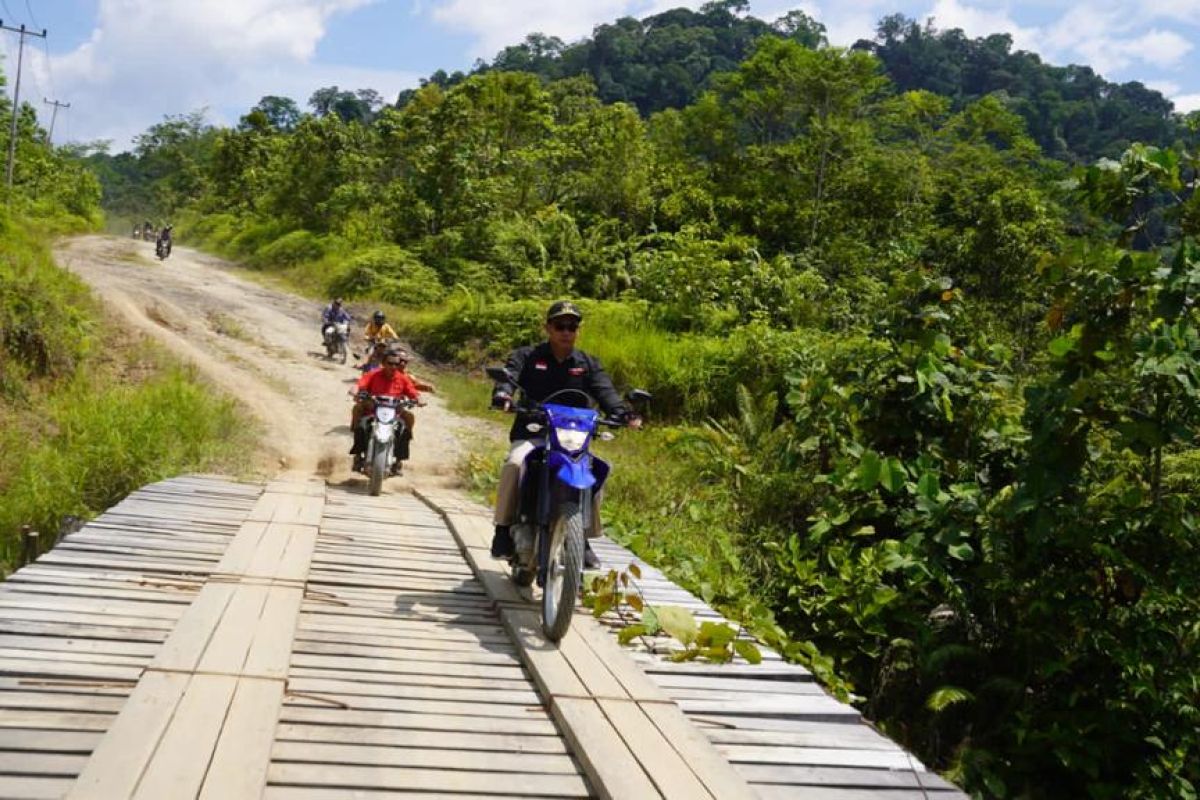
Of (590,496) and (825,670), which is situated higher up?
(590,496)

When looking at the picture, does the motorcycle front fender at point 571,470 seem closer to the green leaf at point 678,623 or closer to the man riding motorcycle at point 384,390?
the green leaf at point 678,623

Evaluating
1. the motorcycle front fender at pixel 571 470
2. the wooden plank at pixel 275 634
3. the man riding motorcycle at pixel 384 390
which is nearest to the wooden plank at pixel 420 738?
the wooden plank at pixel 275 634

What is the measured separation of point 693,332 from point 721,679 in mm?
12124

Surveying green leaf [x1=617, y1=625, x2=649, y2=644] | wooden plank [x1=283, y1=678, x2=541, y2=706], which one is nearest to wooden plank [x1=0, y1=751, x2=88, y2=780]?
wooden plank [x1=283, y1=678, x2=541, y2=706]

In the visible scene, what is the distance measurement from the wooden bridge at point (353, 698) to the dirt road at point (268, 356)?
528 centimetres

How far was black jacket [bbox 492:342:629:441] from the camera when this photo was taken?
5719 millimetres

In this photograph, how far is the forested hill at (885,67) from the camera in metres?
72.5

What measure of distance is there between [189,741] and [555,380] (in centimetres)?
300

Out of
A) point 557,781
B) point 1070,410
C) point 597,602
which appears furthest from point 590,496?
point 1070,410

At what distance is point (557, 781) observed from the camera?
11.1ft

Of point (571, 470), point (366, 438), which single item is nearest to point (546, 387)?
point (571, 470)

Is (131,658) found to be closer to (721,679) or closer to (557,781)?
(557,781)

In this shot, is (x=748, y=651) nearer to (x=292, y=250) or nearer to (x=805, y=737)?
(x=805, y=737)

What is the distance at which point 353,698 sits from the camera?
12.8 ft
